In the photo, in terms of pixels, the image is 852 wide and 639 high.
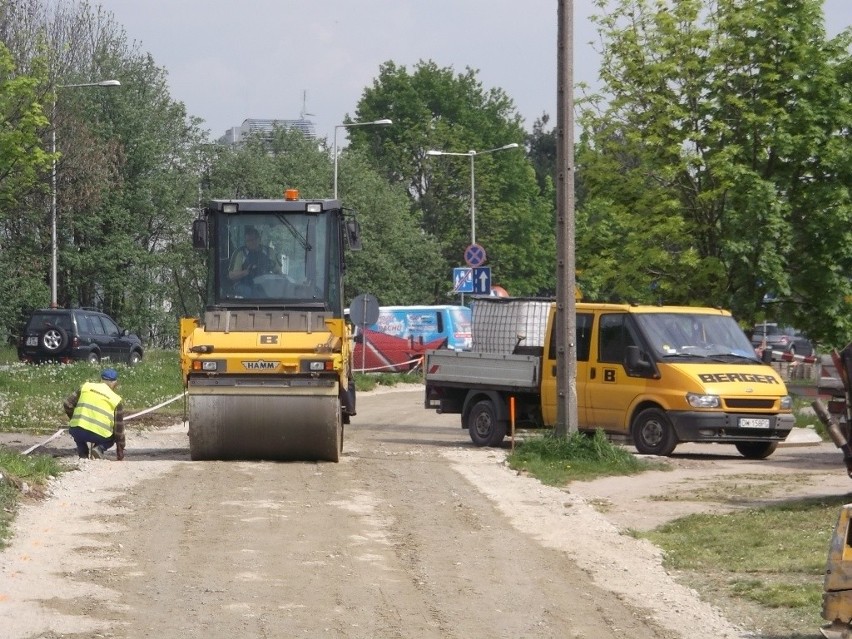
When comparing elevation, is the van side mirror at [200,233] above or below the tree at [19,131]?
below

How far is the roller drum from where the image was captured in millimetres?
17188

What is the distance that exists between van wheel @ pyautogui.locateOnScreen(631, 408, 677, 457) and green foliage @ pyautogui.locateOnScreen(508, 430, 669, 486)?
818 mm

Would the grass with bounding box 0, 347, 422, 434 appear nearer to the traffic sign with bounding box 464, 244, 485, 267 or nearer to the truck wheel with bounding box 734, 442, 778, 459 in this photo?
the traffic sign with bounding box 464, 244, 485, 267

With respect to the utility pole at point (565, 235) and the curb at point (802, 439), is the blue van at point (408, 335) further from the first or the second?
the utility pole at point (565, 235)

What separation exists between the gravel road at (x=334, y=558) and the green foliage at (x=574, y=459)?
879 millimetres

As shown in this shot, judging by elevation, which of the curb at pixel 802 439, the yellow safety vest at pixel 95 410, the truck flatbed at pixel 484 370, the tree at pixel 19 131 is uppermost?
Answer: the tree at pixel 19 131

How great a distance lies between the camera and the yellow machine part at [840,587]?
26.8 ft

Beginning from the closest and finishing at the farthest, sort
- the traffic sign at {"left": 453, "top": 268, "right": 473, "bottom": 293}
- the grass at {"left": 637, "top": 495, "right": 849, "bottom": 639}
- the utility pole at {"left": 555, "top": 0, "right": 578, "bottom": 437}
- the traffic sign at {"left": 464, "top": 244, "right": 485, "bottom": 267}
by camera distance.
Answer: the grass at {"left": 637, "top": 495, "right": 849, "bottom": 639}, the utility pole at {"left": 555, "top": 0, "right": 578, "bottom": 437}, the traffic sign at {"left": 453, "top": 268, "right": 473, "bottom": 293}, the traffic sign at {"left": 464, "top": 244, "right": 485, "bottom": 267}

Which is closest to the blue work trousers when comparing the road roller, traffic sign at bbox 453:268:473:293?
the road roller

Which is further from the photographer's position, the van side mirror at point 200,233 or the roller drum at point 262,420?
the van side mirror at point 200,233

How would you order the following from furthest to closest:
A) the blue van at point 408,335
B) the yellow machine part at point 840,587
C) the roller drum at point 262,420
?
the blue van at point 408,335, the roller drum at point 262,420, the yellow machine part at point 840,587

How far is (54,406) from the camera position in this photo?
88.1 feet

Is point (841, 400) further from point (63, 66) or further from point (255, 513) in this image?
point (63, 66)

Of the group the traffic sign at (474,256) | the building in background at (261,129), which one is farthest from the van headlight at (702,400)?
the building in background at (261,129)
